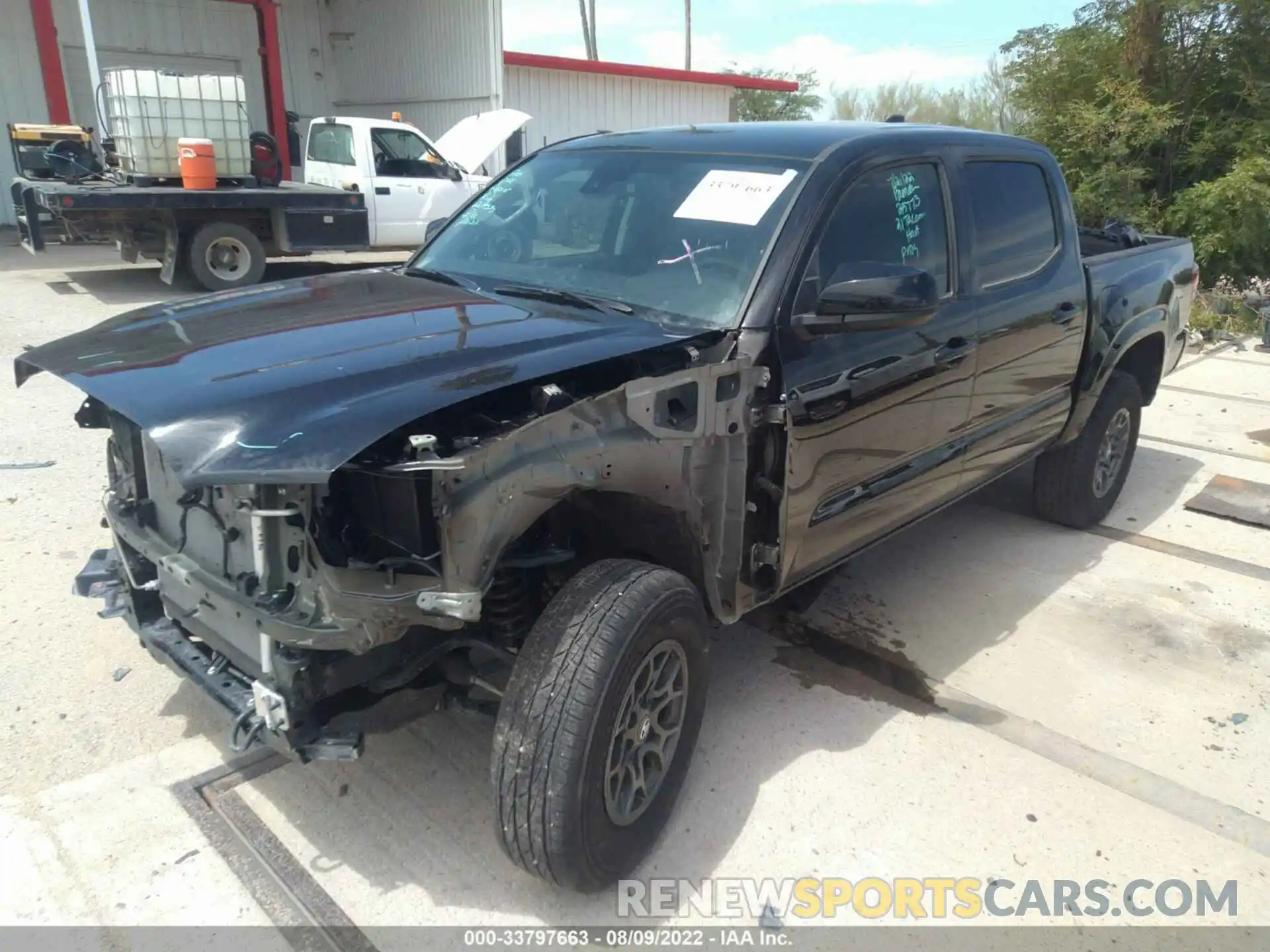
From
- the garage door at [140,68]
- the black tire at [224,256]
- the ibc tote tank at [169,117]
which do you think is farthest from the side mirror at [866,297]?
the garage door at [140,68]

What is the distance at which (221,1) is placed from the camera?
1819cm

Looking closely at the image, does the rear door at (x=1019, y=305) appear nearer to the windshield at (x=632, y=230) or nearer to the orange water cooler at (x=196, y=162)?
the windshield at (x=632, y=230)

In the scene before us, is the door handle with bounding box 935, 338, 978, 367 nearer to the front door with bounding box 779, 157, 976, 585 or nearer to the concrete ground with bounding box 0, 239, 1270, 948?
the front door with bounding box 779, 157, 976, 585

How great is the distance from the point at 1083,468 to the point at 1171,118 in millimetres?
9675

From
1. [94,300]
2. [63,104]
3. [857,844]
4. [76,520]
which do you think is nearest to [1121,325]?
[857,844]

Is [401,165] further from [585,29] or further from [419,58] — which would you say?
[585,29]

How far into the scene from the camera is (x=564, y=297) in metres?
3.09

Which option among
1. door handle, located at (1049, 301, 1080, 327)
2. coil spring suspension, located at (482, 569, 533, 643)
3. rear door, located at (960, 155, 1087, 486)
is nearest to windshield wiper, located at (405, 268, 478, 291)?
coil spring suspension, located at (482, 569, 533, 643)

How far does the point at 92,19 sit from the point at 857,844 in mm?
20053

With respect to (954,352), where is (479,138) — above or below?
above

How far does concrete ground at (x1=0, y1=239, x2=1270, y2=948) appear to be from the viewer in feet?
8.39

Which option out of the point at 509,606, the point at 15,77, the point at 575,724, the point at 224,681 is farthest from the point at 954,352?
the point at 15,77

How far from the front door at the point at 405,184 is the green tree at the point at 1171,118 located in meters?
8.11

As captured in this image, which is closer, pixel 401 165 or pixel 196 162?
pixel 196 162
